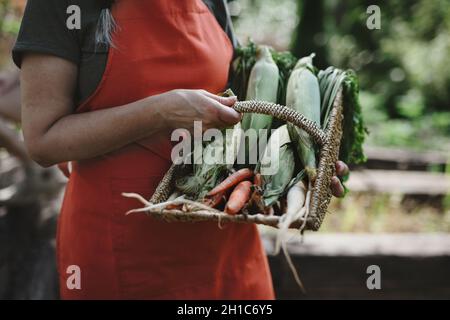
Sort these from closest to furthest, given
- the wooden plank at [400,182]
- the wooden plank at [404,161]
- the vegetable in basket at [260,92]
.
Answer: the vegetable in basket at [260,92]
the wooden plank at [400,182]
the wooden plank at [404,161]

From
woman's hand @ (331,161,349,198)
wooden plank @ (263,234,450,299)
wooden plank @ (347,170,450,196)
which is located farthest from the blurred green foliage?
woman's hand @ (331,161,349,198)

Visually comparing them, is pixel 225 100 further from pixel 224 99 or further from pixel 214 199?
pixel 214 199

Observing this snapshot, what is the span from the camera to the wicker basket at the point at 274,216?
4.03 feet

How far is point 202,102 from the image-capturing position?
132 cm

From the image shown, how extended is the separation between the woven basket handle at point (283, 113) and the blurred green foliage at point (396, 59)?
4.77 m

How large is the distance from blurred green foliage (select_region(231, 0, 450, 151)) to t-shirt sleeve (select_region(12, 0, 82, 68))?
16.6ft

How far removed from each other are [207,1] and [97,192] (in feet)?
2.24

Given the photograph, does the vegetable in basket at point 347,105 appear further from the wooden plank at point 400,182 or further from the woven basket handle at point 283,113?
the wooden plank at point 400,182

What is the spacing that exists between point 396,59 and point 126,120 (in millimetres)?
9489

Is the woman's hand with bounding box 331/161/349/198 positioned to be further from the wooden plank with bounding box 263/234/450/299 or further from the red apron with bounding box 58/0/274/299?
the wooden plank with bounding box 263/234/450/299

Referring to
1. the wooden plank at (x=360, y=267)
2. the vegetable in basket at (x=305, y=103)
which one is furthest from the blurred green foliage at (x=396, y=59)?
the vegetable in basket at (x=305, y=103)

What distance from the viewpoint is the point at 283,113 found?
136cm

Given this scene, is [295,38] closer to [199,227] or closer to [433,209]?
[433,209]

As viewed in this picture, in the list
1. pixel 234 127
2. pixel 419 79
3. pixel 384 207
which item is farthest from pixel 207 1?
pixel 419 79
